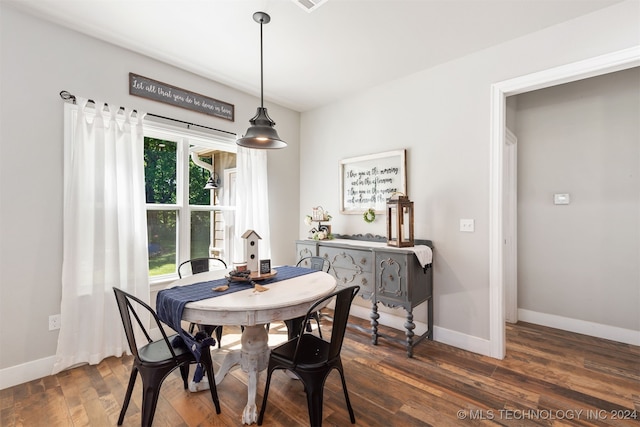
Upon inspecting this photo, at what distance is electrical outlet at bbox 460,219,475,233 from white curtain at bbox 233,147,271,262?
2.23m

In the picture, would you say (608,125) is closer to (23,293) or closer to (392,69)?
(392,69)

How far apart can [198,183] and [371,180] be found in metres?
2.02

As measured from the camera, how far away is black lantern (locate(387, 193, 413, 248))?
283 cm

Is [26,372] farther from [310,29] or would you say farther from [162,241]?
[310,29]

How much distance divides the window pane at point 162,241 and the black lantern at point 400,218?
2.29 meters

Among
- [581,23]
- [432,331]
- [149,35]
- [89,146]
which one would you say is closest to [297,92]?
[149,35]

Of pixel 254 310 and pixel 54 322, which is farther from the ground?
pixel 254 310

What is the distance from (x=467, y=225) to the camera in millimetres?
2803

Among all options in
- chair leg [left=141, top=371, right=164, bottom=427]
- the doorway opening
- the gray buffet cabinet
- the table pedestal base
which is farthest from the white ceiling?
chair leg [left=141, top=371, right=164, bottom=427]

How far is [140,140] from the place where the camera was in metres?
2.74

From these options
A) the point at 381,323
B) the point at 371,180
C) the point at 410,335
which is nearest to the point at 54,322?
the point at 410,335

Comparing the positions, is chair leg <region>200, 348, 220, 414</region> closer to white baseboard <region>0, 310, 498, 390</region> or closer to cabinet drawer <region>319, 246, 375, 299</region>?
white baseboard <region>0, 310, 498, 390</region>

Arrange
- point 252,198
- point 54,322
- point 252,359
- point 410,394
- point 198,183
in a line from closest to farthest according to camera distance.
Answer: point 252,359
point 410,394
point 54,322
point 198,183
point 252,198

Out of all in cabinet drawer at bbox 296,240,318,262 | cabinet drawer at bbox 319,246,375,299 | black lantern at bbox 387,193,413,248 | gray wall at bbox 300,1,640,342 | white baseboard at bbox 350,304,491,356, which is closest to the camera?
gray wall at bbox 300,1,640,342
